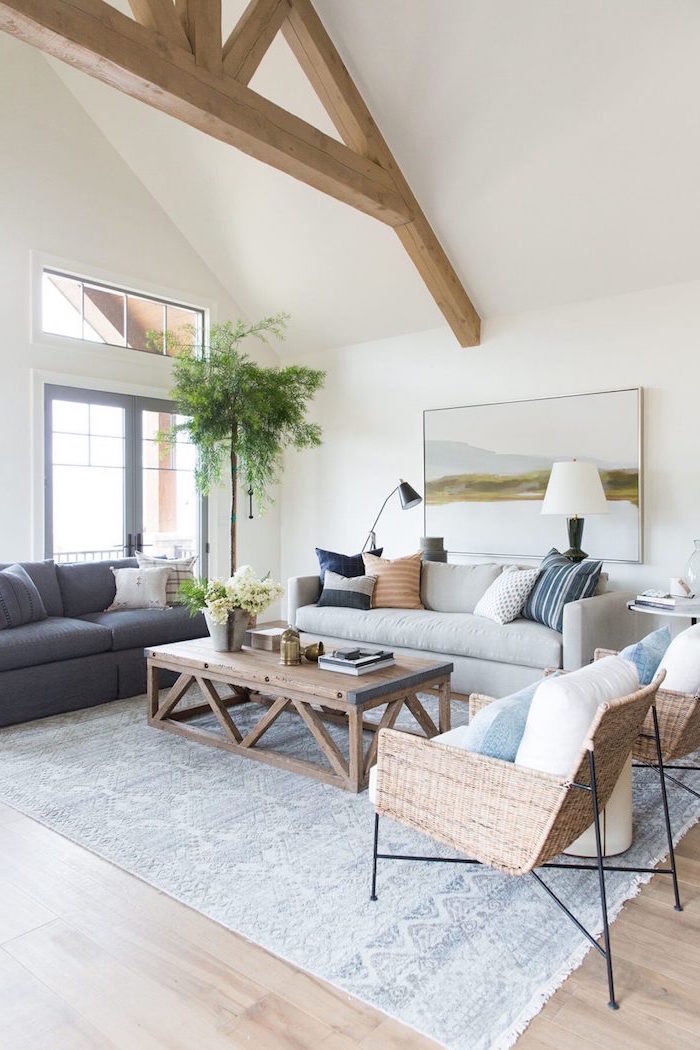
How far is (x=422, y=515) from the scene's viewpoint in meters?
6.64

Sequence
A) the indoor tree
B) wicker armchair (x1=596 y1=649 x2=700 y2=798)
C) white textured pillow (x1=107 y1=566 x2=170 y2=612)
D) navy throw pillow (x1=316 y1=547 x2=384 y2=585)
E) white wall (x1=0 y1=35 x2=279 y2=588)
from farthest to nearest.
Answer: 1. the indoor tree
2. white wall (x1=0 y1=35 x2=279 y2=588)
3. navy throw pillow (x1=316 y1=547 x2=384 y2=585)
4. white textured pillow (x1=107 y1=566 x2=170 y2=612)
5. wicker armchair (x1=596 y1=649 x2=700 y2=798)

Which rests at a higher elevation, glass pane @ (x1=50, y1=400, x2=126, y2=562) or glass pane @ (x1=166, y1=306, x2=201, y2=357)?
glass pane @ (x1=166, y1=306, x2=201, y2=357)

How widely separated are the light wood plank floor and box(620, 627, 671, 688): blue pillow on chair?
0.66 m

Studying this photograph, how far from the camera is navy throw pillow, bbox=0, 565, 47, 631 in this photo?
14.3 ft

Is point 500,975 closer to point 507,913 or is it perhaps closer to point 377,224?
point 507,913

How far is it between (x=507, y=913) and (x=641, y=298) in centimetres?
452

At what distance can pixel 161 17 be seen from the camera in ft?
11.9

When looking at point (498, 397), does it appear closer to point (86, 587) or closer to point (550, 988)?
point (86, 587)

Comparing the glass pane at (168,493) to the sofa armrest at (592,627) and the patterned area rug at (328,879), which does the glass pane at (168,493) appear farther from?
the sofa armrest at (592,627)

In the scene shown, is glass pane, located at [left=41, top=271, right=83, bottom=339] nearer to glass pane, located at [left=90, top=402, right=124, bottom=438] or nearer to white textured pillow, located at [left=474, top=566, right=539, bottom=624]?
glass pane, located at [left=90, top=402, right=124, bottom=438]

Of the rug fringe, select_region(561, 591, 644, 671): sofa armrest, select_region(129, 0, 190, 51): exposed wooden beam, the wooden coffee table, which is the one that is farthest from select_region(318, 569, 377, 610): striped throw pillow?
select_region(129, 0, 190, 51): exposed wooden beam

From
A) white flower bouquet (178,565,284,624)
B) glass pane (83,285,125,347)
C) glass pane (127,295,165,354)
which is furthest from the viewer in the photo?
glass pane (127,295,165,354)

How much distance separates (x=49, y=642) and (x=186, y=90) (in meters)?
3.00

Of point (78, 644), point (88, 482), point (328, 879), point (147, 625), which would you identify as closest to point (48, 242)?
point (88, 482)
